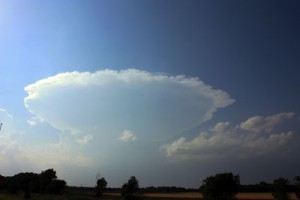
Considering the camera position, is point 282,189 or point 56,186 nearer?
point 282,189

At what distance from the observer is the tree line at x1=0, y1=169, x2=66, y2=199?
140 m

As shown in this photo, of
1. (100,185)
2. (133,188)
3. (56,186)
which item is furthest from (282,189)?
(56,186)

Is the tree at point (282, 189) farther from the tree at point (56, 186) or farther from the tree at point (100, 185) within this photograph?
the tree at point (56, 186)

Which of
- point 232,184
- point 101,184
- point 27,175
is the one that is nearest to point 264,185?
point 101,184

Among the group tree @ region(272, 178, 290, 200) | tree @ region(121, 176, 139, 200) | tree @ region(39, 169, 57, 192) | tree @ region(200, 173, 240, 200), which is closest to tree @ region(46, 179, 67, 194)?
tree @ region(39, 169, 57, 192)

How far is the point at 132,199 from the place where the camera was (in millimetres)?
115938

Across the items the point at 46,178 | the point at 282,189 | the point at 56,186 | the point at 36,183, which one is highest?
the point at 46,178

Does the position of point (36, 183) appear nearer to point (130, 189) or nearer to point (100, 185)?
point (100, 185)

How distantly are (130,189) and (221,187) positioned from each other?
3493cm

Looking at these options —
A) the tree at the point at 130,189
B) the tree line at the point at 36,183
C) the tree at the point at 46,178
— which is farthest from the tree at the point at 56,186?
the tree at the point at 130,189

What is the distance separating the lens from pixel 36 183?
152 meters

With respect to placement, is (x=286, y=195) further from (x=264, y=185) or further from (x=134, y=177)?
(x=264, y=185)

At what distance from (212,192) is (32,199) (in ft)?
180

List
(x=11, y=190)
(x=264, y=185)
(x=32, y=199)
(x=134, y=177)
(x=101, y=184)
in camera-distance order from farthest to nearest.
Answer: (x=264, y=185) → (x=11, y=190) → (x=101, y=184) → (x=134, y=177) → (x=32, y=199)
